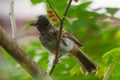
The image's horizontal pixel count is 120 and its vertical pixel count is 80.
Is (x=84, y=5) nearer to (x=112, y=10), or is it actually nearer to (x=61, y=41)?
(x=112, y=10)

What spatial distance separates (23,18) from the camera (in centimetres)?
727

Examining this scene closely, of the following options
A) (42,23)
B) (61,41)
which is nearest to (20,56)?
(61,41)

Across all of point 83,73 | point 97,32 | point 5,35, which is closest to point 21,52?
point 5,35

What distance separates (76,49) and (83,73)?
100 centimetres

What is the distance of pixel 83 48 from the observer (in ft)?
9.32

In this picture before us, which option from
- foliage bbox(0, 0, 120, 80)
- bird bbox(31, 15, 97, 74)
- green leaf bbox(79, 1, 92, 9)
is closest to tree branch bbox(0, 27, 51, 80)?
foliage bbox(0, 0, 120, 80)

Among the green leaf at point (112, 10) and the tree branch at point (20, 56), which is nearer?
the tree branch at point (20, 56)

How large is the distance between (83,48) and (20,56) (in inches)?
45.3

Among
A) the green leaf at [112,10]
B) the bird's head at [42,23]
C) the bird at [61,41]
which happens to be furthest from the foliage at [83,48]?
the bird's head at [42,23]

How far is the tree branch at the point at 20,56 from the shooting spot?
169 centimetres

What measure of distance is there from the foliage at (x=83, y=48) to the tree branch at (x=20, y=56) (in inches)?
14.6

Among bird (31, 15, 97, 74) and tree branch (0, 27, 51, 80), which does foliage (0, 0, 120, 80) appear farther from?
tree branch (0, 27, 51, 80)

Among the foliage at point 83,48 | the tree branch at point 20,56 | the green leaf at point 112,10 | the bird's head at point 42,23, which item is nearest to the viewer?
the tree branch at point 20,56

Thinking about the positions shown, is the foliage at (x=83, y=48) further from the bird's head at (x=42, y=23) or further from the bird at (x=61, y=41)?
the bird's head at (x=42, y=23)
